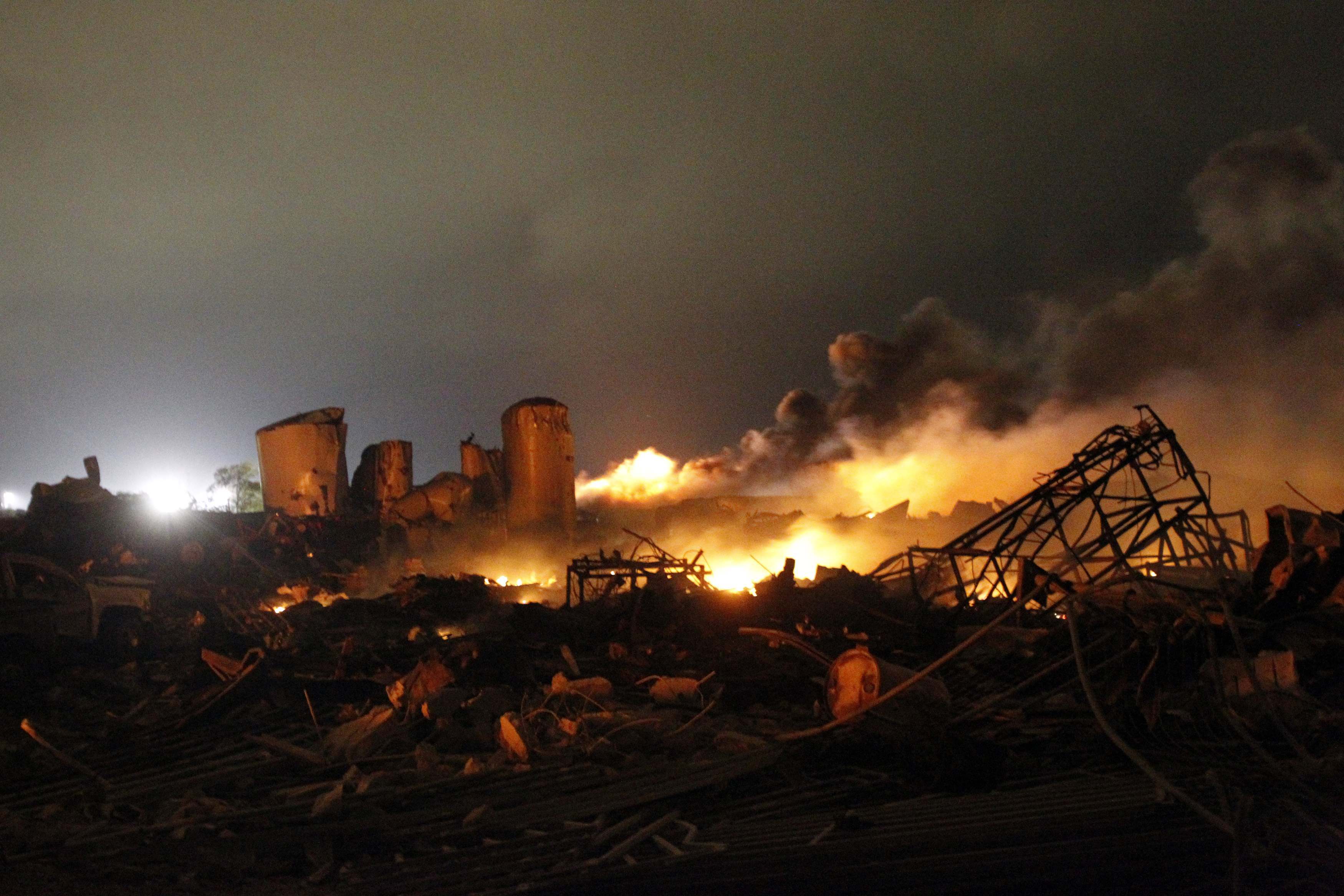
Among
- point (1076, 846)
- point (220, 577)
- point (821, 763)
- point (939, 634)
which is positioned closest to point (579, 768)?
point (821, 763)

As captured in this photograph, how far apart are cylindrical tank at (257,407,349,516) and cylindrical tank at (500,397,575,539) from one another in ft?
15.5

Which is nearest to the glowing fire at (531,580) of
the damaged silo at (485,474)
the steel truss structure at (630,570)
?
the damaged silo at (485,474)

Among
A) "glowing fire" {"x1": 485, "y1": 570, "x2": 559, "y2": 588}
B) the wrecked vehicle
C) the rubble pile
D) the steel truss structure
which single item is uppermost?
the wrecked vehicle

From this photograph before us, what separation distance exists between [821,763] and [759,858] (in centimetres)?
195

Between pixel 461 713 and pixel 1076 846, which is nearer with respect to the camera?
pixel 1076 846

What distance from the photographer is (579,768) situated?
665 cm

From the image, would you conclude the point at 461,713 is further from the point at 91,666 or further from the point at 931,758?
the point at 91,666

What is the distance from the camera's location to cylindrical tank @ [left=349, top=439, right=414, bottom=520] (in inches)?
1029

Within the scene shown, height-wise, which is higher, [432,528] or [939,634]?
[432,528]

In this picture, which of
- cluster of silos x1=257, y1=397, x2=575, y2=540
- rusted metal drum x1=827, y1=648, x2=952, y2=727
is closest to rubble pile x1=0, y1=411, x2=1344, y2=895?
rusted metal drum x1=827, y1=648, x2=952, y2=727

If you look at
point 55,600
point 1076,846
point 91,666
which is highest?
point 55,600

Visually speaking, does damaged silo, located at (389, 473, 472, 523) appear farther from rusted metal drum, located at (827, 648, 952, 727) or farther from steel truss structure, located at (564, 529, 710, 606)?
rusted metal drum, located at (827, 648, 952, 727)

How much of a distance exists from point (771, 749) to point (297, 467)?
20.7 metres

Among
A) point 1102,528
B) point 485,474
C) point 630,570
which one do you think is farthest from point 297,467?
point 1102,528
